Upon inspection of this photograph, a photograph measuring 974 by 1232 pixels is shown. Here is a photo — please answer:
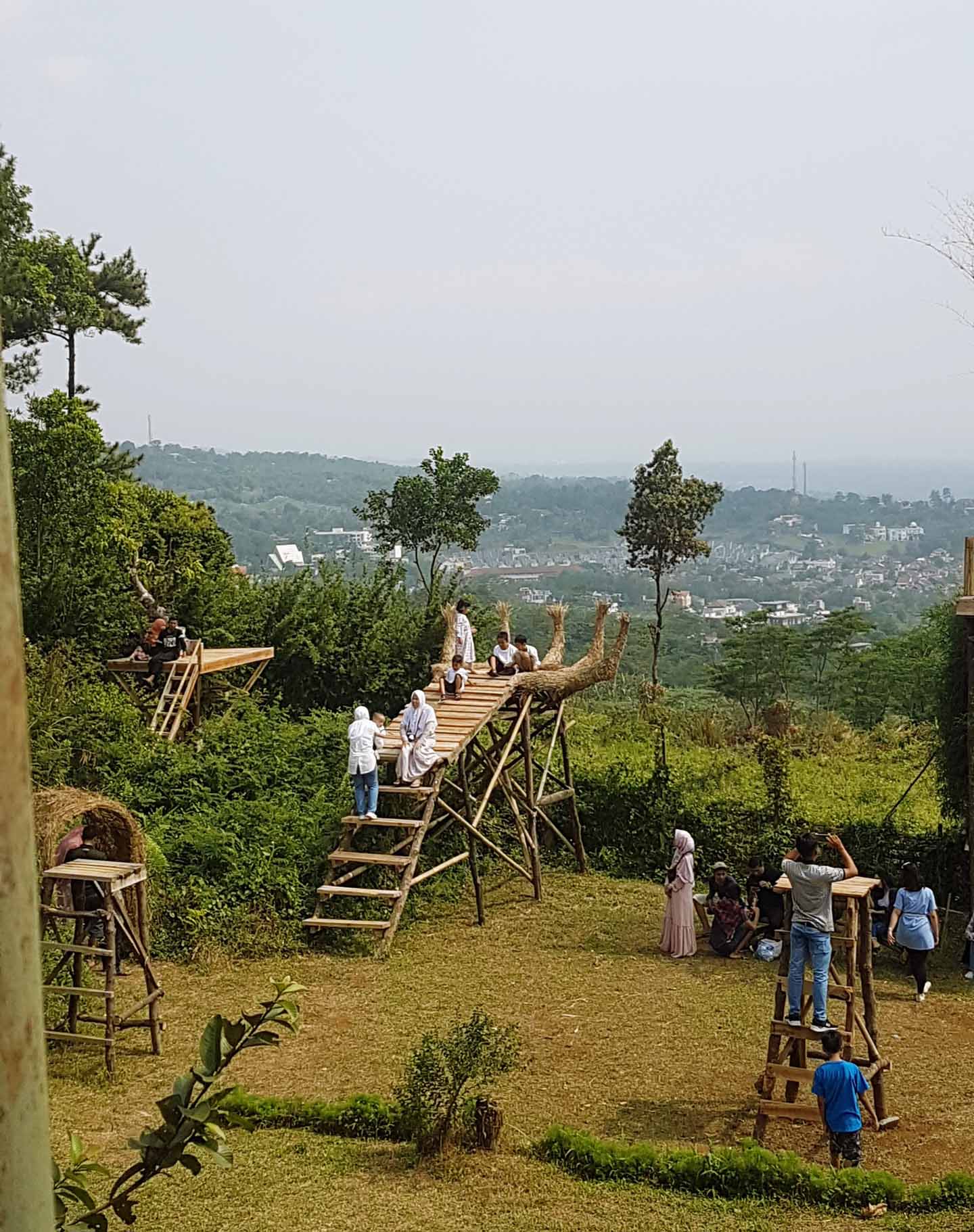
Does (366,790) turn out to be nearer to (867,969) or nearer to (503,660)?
(503,660)

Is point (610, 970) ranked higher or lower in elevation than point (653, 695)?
lower

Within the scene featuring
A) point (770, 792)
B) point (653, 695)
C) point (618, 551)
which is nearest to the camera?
point (770, 792)

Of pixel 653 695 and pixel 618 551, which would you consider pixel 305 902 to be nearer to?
pixel 653 695

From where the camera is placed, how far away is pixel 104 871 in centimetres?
989

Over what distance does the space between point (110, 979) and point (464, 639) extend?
8.62 metres

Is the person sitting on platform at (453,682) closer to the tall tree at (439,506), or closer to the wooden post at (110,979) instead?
the wooden post at (110,979)

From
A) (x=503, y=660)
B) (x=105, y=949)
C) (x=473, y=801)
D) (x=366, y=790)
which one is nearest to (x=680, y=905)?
(x=366, y=790)

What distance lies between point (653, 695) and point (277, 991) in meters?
24.0

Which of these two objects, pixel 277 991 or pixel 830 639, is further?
pixel 830 639

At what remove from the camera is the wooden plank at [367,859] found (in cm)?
1367

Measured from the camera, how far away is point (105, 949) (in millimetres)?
9906

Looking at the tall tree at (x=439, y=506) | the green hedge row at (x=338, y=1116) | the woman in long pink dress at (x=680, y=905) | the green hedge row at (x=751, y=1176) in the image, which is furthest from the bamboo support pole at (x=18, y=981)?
the tall tree at (x=439, y=506)

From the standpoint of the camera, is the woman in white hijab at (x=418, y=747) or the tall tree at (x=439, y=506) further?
the tall tree at (x=439, y=506)

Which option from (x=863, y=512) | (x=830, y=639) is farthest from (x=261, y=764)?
(x=863, y=512)
